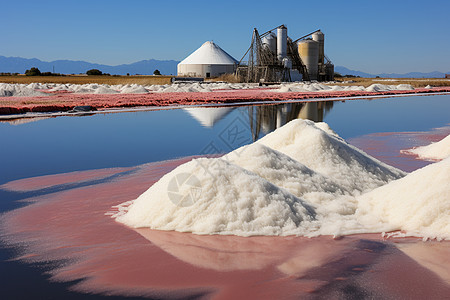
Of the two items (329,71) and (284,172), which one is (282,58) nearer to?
(329,71)

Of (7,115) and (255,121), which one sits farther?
(7,115)

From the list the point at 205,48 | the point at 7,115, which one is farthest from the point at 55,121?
the point at 205,48

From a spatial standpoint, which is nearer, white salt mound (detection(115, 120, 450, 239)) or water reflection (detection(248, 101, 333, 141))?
white salt mound (detection(115, 120, 450, 239))

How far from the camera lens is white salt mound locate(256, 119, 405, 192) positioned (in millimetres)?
5629

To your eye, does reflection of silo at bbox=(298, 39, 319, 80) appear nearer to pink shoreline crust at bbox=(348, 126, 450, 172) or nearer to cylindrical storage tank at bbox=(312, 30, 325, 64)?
cylindrical storage tank at bbox=(312, 30, 325, 64)

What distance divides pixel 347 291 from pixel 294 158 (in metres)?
3.22

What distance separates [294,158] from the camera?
6.07 m

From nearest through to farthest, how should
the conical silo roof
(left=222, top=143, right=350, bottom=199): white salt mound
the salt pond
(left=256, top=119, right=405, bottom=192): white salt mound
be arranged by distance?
the salt pond < (left=222, top=143, right=350, bottom=199): white salt mound < (left=256, top=119, right=405, bottom=192): white salt mound < the conical silo roof

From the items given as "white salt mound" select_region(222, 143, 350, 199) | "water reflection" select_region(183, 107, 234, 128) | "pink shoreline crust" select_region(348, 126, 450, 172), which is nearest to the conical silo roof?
"water reflection" select_region(183, 107, 234, 128)

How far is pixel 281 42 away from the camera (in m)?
43.3

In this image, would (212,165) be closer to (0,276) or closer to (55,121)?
(0,276)

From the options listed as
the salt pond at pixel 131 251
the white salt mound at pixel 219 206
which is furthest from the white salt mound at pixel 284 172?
the salt pond at pixel 131 251

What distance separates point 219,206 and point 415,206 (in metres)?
1.96

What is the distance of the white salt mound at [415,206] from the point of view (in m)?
4.06
